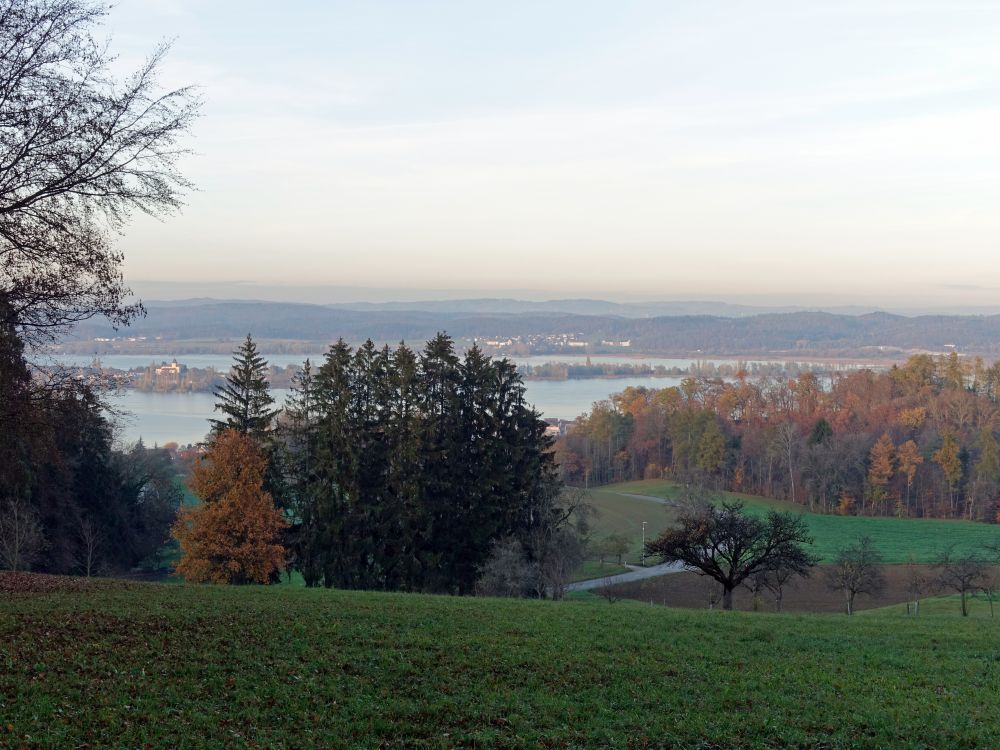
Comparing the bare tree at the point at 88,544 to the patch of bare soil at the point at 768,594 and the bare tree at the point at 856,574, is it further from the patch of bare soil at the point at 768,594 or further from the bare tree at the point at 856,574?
the bare tree at the point at 856,574

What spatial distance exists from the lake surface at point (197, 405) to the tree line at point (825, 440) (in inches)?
372

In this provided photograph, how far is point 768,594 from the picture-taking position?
134ft

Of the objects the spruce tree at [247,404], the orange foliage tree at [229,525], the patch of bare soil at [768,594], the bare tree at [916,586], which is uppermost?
the spruce tree at [247,404]

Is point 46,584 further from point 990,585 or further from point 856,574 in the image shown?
point 990,585

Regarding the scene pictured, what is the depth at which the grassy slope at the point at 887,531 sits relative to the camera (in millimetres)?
51844

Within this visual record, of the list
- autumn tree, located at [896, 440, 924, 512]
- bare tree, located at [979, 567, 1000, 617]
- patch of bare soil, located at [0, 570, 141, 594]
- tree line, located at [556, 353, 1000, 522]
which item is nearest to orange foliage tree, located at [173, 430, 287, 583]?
patch of bare soil, located at [0, 570, 141, 594]

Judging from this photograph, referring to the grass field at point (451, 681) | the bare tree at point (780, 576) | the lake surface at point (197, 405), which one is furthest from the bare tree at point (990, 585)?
the lake surface at point (197, 405)

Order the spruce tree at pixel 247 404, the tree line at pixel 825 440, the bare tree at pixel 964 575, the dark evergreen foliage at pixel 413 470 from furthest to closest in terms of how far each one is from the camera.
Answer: the tree line at pixel 825 440, the spruce tree at pixel 247 404, the dark evergreen foliage at pixel 413 470, the bare tree at pixel 964 575

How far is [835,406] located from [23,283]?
89.6 metres

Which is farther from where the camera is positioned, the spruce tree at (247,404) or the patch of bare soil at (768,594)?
the patch of bare soil at (768,594)

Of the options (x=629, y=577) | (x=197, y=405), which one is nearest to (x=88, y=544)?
(x=629, y=577)

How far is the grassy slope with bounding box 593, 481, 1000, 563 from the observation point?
51844 millimetres

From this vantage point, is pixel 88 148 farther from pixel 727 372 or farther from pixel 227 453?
pixel 727 372

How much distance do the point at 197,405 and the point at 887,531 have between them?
93.6m
